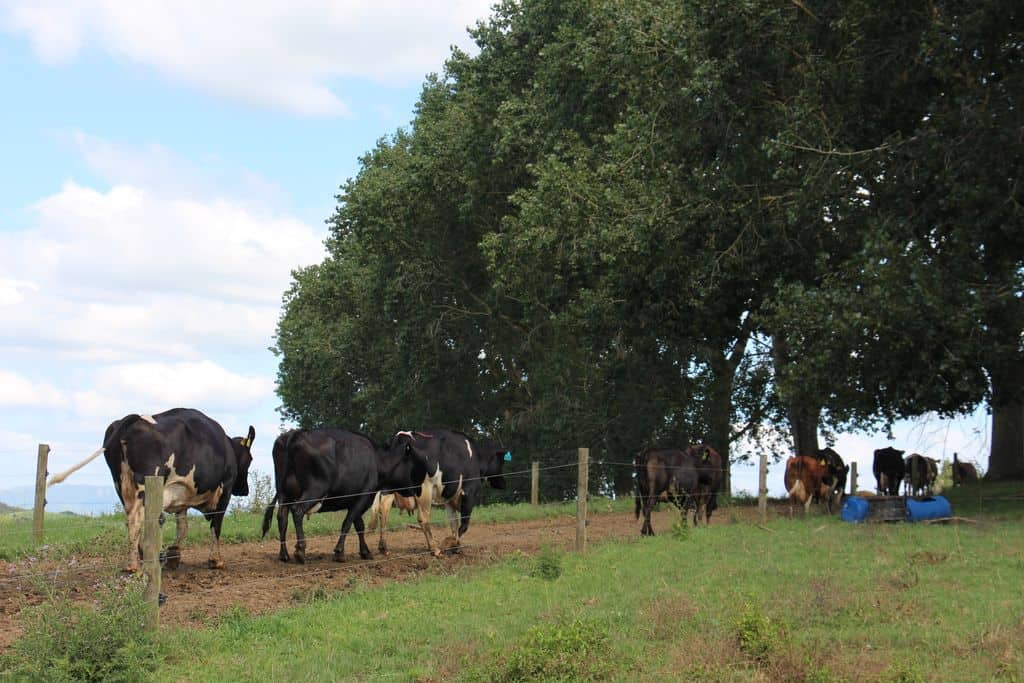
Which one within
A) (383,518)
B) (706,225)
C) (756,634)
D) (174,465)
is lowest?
(756,634)

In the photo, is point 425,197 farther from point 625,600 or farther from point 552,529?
point 625,600

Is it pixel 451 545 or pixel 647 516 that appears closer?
pixel 451 545

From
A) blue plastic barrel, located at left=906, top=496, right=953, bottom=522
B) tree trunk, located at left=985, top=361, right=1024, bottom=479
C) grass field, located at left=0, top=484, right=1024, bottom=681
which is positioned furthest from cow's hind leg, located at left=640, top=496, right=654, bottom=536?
tree trunk, located at left=985, top=361, right=1024, bottom=479

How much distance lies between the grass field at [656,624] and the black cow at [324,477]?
2063 millimetres

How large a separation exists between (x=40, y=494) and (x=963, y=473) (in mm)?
29757

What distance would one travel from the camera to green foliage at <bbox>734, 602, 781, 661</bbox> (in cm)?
→ 911

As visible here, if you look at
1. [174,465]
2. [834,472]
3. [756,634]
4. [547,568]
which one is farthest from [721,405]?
[756,634]

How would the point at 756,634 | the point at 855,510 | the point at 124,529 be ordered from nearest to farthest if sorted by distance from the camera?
the point at 756,634 < the point at 124,529 < the point at 855,510

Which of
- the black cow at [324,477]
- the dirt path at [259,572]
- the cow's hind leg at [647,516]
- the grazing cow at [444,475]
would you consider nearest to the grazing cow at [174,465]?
the dirt path at [259,572]

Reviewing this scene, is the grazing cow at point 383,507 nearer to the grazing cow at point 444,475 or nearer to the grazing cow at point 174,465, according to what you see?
the grazing cow at point 444,475

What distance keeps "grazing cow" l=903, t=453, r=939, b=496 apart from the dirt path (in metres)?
11.5

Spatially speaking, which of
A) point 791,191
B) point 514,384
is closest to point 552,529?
point 791,191

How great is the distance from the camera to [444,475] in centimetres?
1702

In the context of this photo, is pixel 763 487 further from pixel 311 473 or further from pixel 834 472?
pixel 311 473
